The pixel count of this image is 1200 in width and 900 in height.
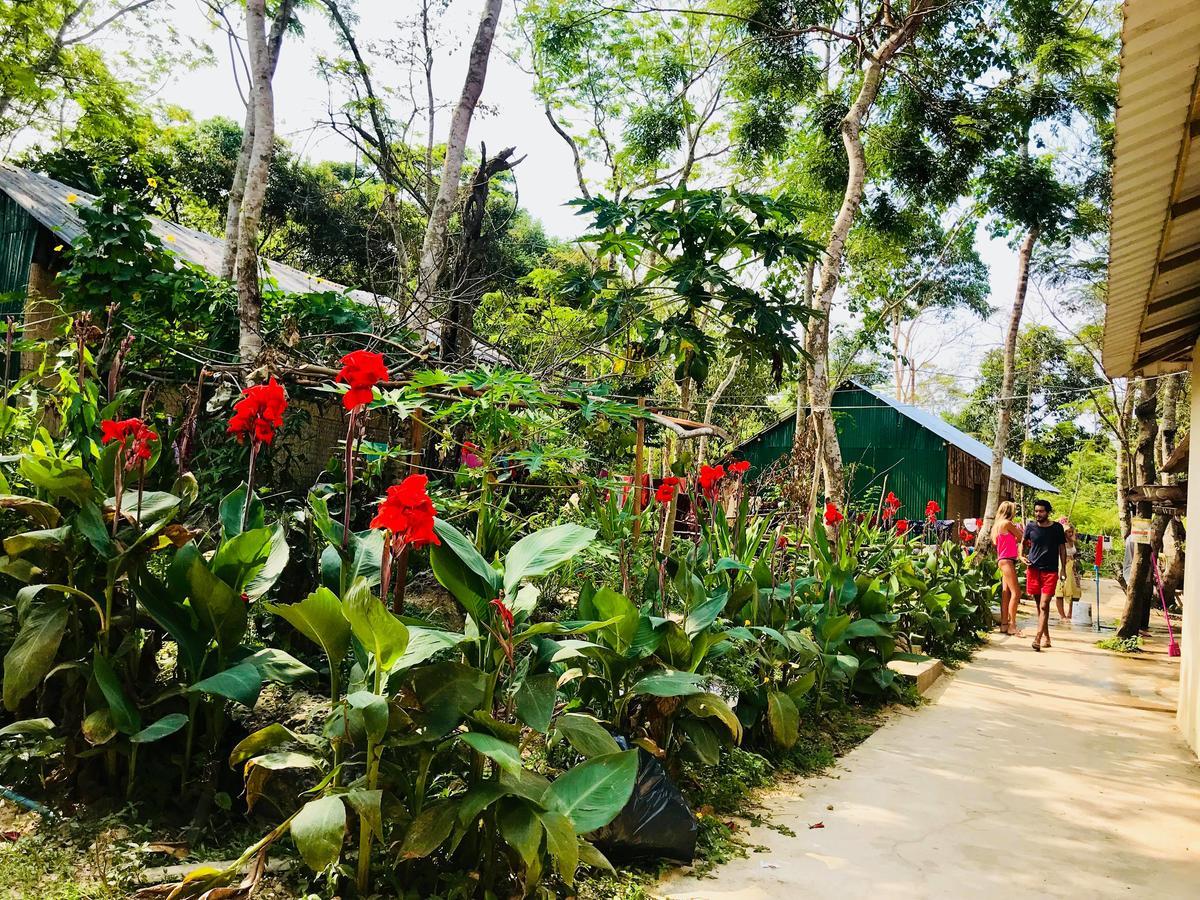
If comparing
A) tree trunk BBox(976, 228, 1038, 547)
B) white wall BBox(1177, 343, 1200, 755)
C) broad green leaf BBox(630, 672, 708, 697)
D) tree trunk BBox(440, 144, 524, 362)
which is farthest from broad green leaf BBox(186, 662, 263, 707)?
tree trunk BBox(976, 228, 1038, 547)

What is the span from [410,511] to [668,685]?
121cm

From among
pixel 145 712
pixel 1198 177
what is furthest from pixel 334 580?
pixel 1198 177

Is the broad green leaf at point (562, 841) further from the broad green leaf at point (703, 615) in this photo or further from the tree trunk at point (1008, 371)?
the tree trunk at point (1008, 371)

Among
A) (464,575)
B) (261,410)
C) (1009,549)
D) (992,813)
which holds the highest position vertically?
(261,410)

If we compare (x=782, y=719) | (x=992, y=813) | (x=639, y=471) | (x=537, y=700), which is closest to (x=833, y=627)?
(x=782, y=719)

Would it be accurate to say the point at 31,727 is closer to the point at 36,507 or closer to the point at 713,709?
the point at 36,507

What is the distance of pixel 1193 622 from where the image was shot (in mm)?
4449

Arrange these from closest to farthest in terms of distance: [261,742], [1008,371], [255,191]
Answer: [261,742] < [255,191] < [1008,371]

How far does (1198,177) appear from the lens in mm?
2957

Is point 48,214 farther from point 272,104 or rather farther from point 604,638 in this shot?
point 604,638

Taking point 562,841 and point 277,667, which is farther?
point 277,667

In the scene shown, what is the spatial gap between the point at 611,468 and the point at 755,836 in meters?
2.84

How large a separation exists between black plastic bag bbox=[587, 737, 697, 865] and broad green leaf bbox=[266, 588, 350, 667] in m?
0.99

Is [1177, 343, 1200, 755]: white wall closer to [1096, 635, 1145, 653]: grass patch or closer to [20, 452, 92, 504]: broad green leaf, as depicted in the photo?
[1096, 635, 1145, 653]: grass patch
